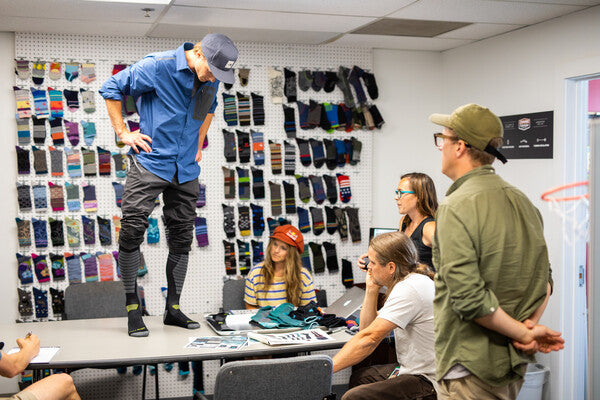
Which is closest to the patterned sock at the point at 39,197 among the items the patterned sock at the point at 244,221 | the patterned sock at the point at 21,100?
the patterned sock at the point at 21,100

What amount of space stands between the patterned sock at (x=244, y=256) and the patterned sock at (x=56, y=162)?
4.85 feet

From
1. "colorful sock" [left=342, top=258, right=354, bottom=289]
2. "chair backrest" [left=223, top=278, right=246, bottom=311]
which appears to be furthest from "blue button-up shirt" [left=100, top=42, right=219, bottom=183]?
"colorful sock" [left=342, top=258, right=354, bottom=289]

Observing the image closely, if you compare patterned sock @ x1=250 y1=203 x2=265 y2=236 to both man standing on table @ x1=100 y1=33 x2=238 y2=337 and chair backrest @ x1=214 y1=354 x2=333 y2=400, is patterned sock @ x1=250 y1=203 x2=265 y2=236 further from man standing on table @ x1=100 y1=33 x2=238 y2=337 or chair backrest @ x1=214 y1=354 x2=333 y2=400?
chair backrest @ x1=214 y1=354 x2=333 y2=400

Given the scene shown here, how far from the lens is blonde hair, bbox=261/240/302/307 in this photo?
174 inches

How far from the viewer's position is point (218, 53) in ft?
10.2

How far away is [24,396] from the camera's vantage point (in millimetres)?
2848

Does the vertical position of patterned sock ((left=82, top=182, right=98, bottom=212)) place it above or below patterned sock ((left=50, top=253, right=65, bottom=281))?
above

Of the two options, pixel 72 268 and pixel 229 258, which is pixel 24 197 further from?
pixel 229 258

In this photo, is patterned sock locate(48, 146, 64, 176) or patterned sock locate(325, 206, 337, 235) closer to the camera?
patterned sock locate(48, 146, 64, 176)

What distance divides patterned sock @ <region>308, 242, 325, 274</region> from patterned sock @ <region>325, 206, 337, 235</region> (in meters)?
0.17

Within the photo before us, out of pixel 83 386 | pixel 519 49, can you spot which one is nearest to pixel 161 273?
pixel 83 386

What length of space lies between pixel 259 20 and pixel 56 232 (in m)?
2.19

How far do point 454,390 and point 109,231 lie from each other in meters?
3.43

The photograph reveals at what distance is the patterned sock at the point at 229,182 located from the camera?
5.15 m
